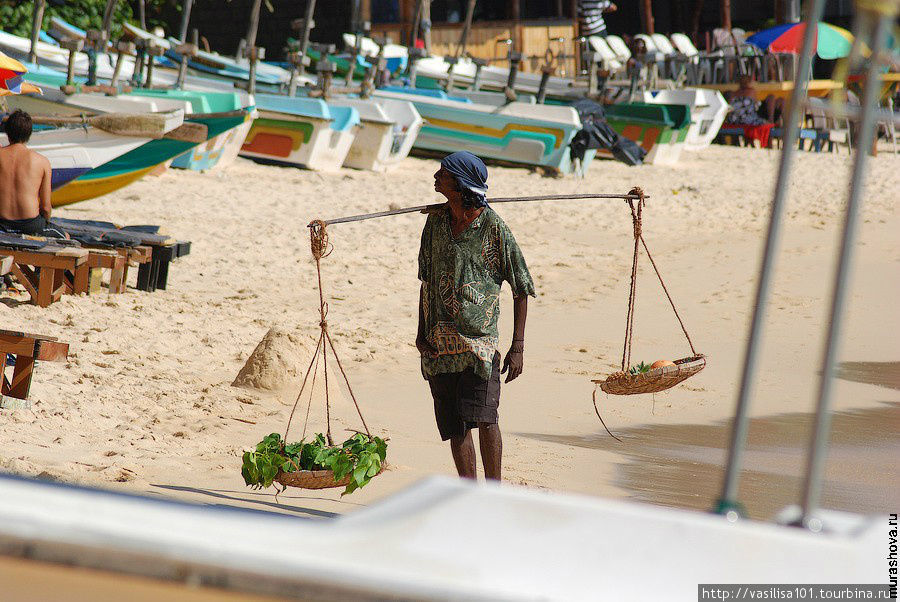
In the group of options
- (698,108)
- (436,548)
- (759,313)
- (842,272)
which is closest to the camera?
(436,548)

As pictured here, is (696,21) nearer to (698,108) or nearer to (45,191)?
(698,108)

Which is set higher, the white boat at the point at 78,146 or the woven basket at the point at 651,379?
the white boat at the point at 78,146

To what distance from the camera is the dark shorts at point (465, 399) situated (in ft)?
14.1

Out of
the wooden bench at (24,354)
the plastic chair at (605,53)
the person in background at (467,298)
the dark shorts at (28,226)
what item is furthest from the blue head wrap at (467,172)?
the plastic chair at (605,53)

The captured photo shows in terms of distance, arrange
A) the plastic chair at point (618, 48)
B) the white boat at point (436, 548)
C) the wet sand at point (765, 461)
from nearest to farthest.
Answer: the white boat at point (436, 548) → the wet sand at point (765, 461) → the plastic chair at point (618, 48)

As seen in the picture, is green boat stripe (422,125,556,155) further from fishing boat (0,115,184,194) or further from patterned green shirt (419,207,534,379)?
patterned green shirt (419,207,534,379)

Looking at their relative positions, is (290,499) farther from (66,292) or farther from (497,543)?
(66,292)

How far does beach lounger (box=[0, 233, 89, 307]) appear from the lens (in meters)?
7.16

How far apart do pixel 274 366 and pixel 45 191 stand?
2.81 m

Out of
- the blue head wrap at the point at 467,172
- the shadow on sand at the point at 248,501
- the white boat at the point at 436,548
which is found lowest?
the shadow on sand at the point at 248,501

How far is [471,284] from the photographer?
4.26 meters

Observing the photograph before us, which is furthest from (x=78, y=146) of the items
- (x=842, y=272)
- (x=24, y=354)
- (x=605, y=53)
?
(x=605, y=53)

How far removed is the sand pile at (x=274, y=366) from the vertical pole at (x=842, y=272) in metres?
4.72

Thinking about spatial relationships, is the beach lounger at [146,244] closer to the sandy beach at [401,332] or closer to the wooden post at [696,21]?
the sandy beach at [401,332]
